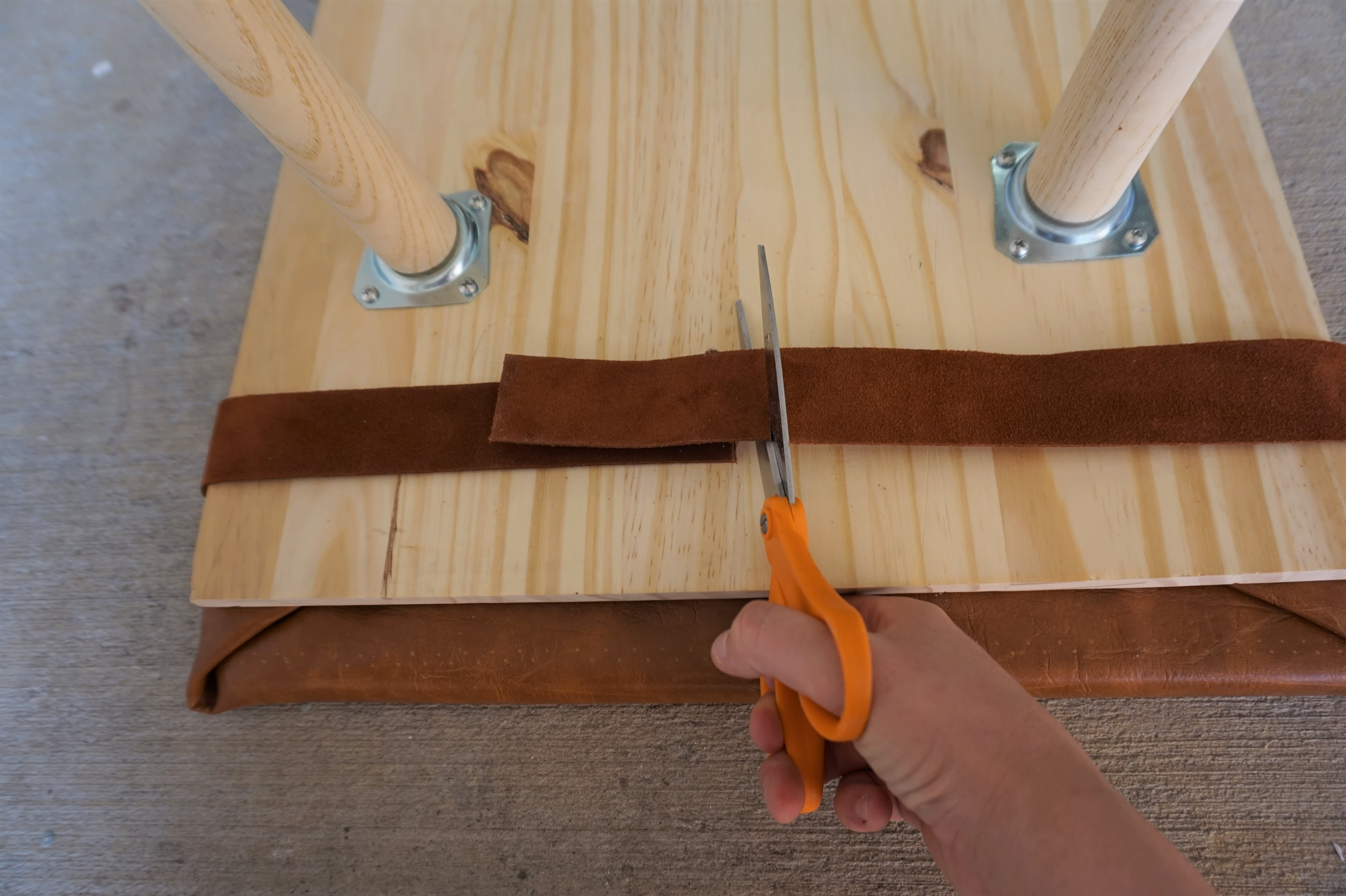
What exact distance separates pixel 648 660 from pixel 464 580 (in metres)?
0.16

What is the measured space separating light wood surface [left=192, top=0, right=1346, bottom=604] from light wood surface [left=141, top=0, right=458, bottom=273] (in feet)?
0.24

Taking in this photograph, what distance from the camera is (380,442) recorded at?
60cm

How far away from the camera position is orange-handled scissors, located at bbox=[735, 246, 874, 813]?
40cm

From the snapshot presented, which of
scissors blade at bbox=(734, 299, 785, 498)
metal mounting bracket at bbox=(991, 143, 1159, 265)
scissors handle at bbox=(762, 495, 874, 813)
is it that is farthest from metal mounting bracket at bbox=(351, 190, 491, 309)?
metal mounting bracket at bbox=(991, 143, 1159, 265)

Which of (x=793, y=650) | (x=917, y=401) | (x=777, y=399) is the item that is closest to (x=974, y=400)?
(x=917, y=401)

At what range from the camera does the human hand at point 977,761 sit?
0.37 meters

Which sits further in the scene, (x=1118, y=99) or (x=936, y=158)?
(x=936, y=158)

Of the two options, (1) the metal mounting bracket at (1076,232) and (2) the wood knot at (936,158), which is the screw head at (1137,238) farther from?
(2) the wood knot at (936,158)

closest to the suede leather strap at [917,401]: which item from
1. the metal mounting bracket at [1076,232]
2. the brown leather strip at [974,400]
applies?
the brown leather strip at [974,400]

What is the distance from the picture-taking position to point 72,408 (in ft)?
3.01

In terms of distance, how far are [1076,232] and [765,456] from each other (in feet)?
1.07

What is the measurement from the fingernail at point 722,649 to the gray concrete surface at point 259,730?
24cm

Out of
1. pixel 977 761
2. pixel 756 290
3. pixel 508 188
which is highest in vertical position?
pixel 508 188

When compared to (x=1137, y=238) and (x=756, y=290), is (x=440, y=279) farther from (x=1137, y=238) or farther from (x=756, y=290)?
(x=1137, y=238)
